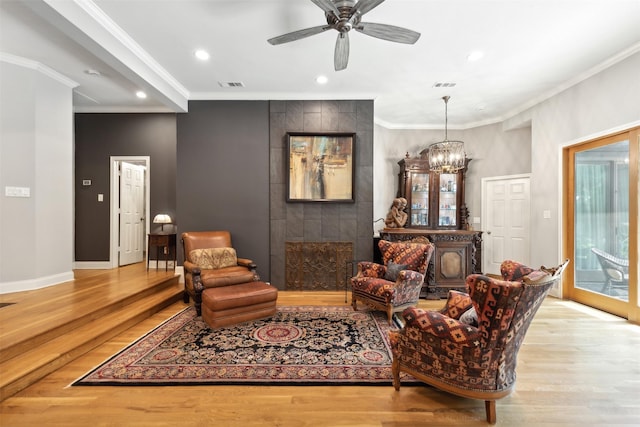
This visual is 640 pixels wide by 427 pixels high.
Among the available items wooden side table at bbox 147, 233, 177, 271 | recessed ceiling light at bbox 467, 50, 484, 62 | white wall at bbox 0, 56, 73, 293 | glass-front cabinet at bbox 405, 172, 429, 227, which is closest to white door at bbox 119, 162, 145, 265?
wooden side table at bbox 147, 233, 177, 271

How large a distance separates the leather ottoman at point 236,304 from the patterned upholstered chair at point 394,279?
1.16 meters

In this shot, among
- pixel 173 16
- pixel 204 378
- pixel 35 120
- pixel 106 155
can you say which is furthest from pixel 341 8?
pixel 106 155

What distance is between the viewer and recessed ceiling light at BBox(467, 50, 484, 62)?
10.9 ft

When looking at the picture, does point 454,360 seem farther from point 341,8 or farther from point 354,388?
point 341,8

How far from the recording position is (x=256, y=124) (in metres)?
4.59

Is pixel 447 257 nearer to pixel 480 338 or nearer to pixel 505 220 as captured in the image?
pixel 505 220

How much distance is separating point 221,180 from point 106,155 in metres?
2.62

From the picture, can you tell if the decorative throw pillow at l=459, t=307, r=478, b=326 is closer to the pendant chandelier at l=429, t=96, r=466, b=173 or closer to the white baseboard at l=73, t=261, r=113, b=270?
the pendant chandelier at l=429, t=96, r=466, b=173

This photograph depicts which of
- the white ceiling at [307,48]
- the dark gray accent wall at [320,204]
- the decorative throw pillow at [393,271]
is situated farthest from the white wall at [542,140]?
the decorative throw pillow at [393,271]

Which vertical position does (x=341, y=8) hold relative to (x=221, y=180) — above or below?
above

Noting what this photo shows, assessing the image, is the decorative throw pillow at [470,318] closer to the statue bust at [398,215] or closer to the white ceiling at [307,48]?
the white ceiling at [307,48]

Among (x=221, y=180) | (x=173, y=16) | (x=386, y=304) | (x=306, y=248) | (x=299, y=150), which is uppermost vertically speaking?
(x=173, y=16)

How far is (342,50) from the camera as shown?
8.65 feet

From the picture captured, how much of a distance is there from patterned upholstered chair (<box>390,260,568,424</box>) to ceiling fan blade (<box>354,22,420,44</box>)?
6.69ft
